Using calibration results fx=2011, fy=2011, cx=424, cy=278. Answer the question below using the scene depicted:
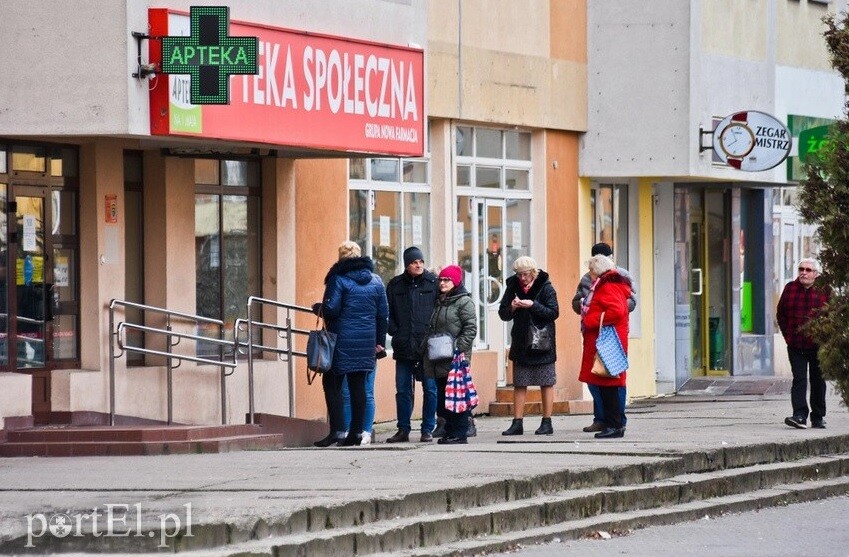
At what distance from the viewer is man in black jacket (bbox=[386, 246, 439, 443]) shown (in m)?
19.0

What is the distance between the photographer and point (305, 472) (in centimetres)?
1445

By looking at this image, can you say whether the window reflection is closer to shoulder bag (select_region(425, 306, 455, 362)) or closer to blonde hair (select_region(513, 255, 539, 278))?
shoulder bag (select_region(425, 306, 455, 362))

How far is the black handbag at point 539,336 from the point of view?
19.0 metres

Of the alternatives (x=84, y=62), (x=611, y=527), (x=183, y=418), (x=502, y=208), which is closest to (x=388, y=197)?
(x=502, y=208)

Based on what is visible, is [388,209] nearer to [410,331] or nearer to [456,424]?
[410,331]

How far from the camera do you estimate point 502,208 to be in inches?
1011

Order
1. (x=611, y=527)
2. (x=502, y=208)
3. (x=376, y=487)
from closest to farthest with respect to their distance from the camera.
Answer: (x=376, y=487)
(x=611, y=527)
(x=502, y=208)

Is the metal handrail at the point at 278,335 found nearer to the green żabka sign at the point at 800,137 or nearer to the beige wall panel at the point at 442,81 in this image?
the beige wall panel at the point at 442,81

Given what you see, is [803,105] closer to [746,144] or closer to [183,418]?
[746,144]

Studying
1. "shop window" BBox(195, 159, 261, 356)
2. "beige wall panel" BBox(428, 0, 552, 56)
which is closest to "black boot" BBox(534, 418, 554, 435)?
"shop window" BBox(195, 159, 261, 356)

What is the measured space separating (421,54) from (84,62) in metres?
4.99

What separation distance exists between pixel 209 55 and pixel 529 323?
160 inches

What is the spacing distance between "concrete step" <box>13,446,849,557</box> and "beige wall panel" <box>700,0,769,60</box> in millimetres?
10836

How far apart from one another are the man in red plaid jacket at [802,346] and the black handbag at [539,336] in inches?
108
